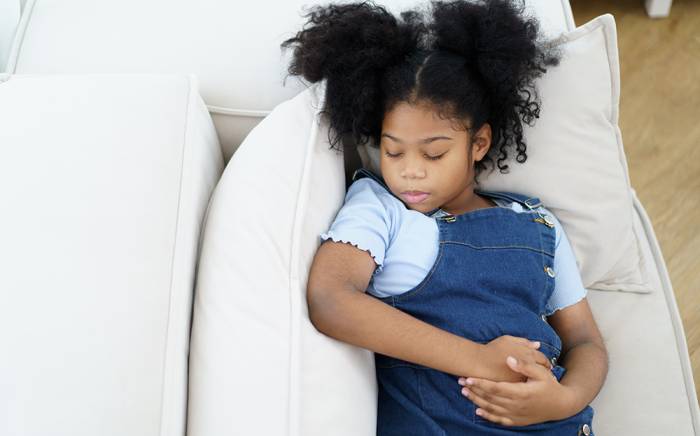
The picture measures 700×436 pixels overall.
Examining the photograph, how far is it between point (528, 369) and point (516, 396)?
0.04 m

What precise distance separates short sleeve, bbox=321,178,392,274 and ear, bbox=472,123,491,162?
16cm

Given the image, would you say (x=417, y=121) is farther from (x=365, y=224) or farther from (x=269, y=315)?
(x=269, y=315)

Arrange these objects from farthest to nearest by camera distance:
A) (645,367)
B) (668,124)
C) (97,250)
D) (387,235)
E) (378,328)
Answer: (668,124), (645,367), (387,235), (378,328), (97,250)

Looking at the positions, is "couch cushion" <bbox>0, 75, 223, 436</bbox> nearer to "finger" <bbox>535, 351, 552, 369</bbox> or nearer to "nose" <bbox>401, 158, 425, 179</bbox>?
"nose" <bbox>401, 158, 425, 179</bbox>

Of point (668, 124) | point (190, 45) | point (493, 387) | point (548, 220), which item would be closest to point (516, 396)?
point (493, 387)

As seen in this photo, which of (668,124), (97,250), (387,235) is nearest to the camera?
(97,250)

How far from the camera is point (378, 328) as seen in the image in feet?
3.14

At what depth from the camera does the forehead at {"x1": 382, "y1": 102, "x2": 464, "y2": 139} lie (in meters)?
1.05

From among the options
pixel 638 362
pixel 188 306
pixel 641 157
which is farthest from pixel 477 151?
pixel 641 157

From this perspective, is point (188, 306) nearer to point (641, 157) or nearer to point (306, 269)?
point (306, 269)

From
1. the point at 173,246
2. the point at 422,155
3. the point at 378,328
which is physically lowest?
the point at 378,328

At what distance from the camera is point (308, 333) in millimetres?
905

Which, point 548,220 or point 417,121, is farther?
point 548,220

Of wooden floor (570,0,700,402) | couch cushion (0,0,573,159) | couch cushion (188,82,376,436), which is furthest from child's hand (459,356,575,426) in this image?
wooden floor (570,0,700,402)
